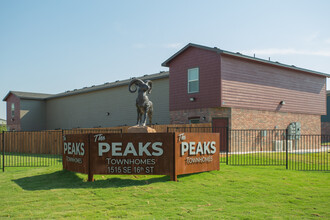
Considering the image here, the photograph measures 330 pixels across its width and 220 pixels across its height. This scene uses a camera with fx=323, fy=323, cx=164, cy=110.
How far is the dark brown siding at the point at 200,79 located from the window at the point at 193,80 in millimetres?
241

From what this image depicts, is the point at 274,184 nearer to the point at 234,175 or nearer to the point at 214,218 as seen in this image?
the point at 234,175

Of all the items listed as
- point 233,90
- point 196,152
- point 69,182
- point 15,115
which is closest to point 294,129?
point 233,90

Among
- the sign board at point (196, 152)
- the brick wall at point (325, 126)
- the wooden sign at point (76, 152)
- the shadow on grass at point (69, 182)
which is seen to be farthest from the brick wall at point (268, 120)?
the brick wall at point (325, 126)

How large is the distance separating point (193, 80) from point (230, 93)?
273cm

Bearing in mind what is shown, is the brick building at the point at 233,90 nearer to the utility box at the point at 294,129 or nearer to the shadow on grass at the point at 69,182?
the utility box at the point at 294,129

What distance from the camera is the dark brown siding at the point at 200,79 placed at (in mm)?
20469

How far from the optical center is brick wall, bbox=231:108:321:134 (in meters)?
21.2

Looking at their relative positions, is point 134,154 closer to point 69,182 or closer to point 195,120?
point 69,182

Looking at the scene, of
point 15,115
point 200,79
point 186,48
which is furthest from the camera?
point 15,115

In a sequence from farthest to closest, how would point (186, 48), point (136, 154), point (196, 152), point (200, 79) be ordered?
1. point (186, 48)
2. point (200, 79)
3. point (196, 152)
4. point (136, 154)

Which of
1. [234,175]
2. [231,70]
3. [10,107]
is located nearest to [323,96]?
[231,70]

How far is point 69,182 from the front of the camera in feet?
34.6

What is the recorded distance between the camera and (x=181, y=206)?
7.51m

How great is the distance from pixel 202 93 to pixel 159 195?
526 inches
